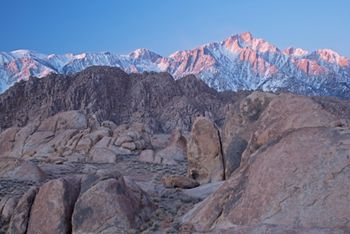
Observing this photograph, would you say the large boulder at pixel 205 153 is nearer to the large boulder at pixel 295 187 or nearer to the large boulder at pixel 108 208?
the large boulder at pixel 108 208

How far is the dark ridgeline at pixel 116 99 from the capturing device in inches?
3570

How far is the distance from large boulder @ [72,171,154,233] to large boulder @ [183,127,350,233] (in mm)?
1907

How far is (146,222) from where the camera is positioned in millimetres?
10672

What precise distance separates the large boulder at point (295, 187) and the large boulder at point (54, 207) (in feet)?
10.6

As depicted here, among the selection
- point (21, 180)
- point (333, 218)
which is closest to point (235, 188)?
point (333, 218)

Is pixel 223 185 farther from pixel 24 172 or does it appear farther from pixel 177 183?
pixel 24 172

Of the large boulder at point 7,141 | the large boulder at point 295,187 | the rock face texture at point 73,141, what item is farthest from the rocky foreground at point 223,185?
the large boulder at point 7,141

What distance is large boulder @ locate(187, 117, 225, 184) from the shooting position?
17875mm

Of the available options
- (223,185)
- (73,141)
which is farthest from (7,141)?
(223,185)

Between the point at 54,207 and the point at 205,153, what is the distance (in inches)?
333

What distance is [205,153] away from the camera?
18469mm

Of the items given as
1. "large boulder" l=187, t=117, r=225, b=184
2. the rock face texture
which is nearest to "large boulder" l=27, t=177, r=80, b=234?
"large boulder" l=187, t=117, r=225, b=184

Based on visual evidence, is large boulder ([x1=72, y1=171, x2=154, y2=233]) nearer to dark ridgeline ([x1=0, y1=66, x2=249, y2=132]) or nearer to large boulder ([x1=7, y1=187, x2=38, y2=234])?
large boulder ([x1=7, y1=187, x2=38, y2=234])

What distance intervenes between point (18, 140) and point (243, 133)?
878 inches
